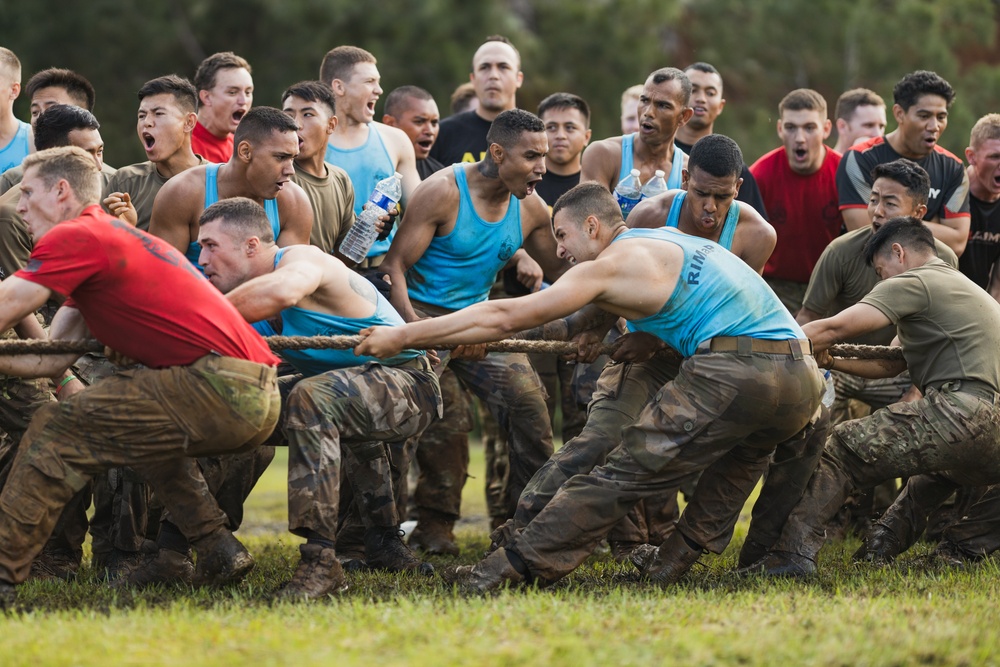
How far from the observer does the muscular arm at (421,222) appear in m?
7.87

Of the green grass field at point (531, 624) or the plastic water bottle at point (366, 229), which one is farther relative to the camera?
the plastic water bottle at point (366, 229)

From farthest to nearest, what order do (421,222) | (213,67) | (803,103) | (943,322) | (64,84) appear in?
(803,103) < (213,67) < (64,84) < (421,222) < (943,322)

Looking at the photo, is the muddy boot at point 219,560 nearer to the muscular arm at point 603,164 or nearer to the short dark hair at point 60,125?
the short dark hair at point 60,125

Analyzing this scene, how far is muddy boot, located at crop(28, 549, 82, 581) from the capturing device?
22.6 ft

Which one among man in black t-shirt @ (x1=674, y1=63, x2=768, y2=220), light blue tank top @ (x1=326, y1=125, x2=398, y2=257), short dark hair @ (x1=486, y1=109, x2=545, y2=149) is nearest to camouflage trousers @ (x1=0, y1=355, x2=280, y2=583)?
short dark hair @ (x1=486, y1=109, x2=545, y2=149)

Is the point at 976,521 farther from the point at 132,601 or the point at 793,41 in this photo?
the point at 793,41

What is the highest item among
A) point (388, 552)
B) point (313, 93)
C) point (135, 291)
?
point (313, 93)

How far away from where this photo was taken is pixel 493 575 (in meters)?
6.34

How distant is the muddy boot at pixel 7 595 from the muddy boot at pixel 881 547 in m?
4.49

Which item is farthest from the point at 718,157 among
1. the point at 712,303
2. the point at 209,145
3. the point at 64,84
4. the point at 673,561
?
the point at 64,84

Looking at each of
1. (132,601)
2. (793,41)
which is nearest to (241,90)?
(132,601)

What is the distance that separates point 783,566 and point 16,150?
5446 millimetres

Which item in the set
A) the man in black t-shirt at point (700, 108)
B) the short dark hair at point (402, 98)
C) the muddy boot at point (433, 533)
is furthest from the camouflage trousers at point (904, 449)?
the short dark hair at point (402, 98)

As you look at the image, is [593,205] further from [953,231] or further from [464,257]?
[953,231]
